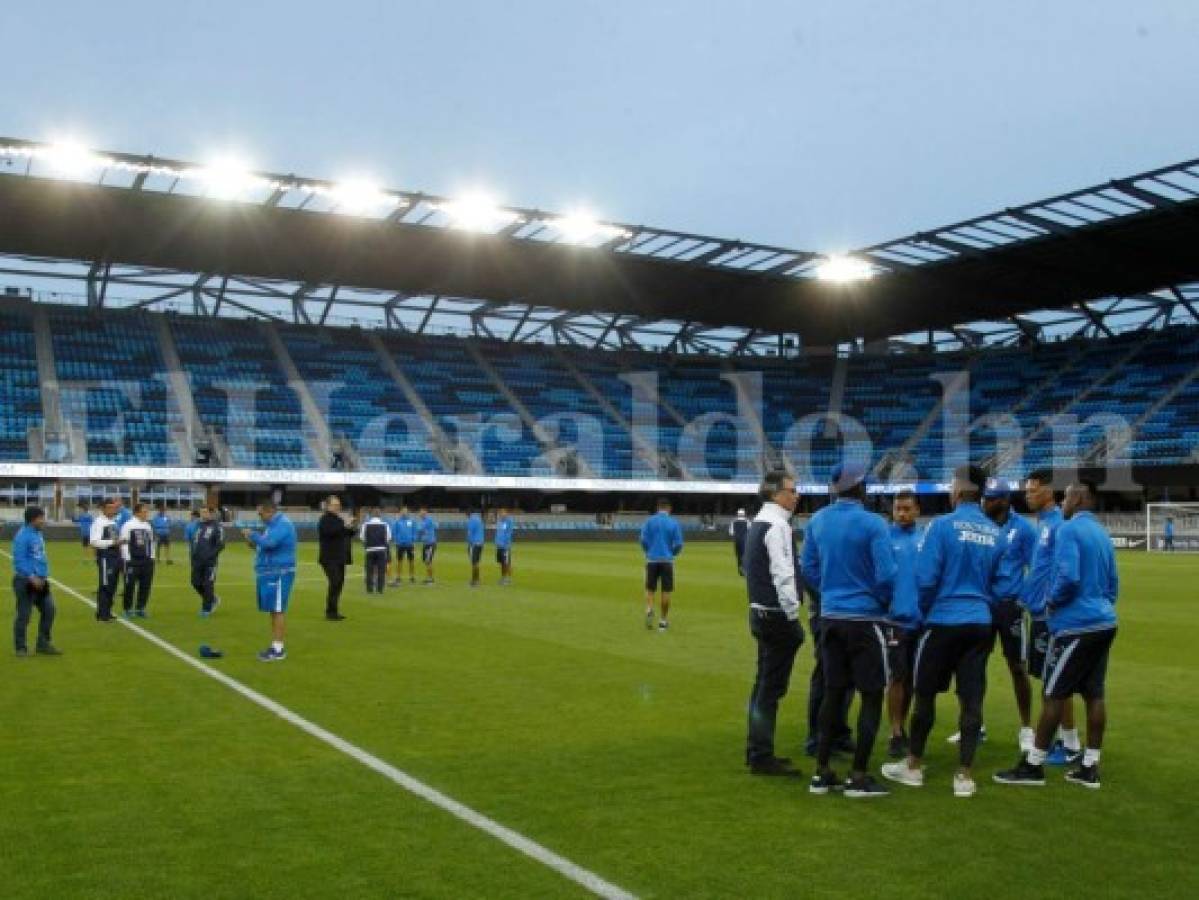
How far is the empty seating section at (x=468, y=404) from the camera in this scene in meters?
62.8

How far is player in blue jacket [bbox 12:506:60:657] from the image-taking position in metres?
13.4

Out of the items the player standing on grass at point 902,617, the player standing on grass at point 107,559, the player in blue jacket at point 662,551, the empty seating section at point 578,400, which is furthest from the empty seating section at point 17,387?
the player standing on grass at point 902,617

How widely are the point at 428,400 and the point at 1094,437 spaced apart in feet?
118

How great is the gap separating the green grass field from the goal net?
36860 mm

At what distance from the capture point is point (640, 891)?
5445mm

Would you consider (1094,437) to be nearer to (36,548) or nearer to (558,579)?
(558,579)

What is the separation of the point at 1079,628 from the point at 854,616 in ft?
4.89

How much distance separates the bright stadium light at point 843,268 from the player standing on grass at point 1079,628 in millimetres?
48943

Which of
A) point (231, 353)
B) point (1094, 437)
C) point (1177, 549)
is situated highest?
point (231, 353)

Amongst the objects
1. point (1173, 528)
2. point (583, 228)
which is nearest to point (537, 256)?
point (583, 228)

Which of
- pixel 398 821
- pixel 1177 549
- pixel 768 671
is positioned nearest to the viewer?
pixel 398 821

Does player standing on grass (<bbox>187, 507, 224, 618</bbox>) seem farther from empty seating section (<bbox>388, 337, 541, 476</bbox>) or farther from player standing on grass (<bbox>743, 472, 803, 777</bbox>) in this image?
empty seating section (<bbox>388, 337, 541, 476</bbox>)

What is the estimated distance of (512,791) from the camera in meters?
7.31

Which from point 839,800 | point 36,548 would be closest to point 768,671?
point 839,800
